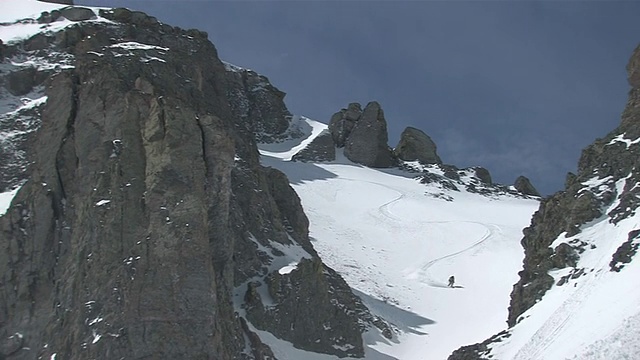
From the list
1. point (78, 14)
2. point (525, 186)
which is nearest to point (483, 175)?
point (525, 186)

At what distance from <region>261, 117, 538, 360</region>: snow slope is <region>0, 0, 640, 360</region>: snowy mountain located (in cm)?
22

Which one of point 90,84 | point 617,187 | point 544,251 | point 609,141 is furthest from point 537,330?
point 90,84

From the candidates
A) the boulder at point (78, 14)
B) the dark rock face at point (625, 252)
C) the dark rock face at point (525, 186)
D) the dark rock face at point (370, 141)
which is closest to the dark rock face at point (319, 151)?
the dark rock face at point (370, 141)

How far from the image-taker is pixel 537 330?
2980 centimetres

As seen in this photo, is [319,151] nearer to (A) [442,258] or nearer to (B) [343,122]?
(B) [343,122]

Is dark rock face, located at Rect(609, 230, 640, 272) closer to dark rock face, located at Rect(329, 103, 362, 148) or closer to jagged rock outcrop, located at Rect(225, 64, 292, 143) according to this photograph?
jagged rock outcrop, located at Rect(225, 64, 292, 143)

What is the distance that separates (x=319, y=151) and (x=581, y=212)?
197ft

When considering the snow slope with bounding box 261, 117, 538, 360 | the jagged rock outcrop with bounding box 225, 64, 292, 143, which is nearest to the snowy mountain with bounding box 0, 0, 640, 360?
the snow slope with bounding box 261, 117, 538, 360

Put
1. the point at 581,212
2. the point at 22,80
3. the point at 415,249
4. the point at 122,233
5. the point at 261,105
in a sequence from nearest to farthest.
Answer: the point at 122,233
the point at 581,212
the point at 22,80
the point at 415,249
the point at 261,105

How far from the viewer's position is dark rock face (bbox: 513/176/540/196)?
90625mm

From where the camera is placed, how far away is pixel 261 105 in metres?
98.3

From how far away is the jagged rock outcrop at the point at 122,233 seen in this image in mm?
→ 26719

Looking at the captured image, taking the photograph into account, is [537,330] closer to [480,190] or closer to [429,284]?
[429,284]

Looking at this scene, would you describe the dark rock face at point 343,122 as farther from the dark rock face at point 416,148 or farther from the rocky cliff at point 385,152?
the dark rock face at point 416,148
